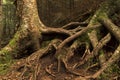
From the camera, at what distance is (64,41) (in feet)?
21.2

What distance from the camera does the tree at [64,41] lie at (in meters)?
6.05

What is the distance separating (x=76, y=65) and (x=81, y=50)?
23.9 inches

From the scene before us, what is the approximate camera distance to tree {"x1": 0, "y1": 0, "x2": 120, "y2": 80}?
6.05 meters

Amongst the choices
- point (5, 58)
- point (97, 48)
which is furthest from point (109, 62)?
point (5, 58)

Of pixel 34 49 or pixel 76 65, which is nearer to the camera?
pixel 76 65

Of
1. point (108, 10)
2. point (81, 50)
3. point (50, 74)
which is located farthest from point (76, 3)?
point (50, 74)

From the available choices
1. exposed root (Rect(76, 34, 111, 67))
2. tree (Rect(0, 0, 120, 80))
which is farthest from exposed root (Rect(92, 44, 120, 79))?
exposed root (Rect(76, 34, 111, 67))

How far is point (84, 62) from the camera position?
6.02 m

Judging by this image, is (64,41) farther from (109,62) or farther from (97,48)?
(109,62)

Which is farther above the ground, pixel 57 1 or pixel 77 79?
pixel 57 1

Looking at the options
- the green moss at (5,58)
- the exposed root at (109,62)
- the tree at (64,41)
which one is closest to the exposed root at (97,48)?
the tree at (64,41)

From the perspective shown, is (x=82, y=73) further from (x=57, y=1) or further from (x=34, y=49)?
(x=57, y=1)

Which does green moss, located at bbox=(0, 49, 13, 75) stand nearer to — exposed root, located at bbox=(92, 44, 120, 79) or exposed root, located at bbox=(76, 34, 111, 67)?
exposed root, located at bbox=(76, 34, 111, 67)

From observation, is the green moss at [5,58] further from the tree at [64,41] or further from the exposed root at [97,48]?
the exposed root at [97,48]
